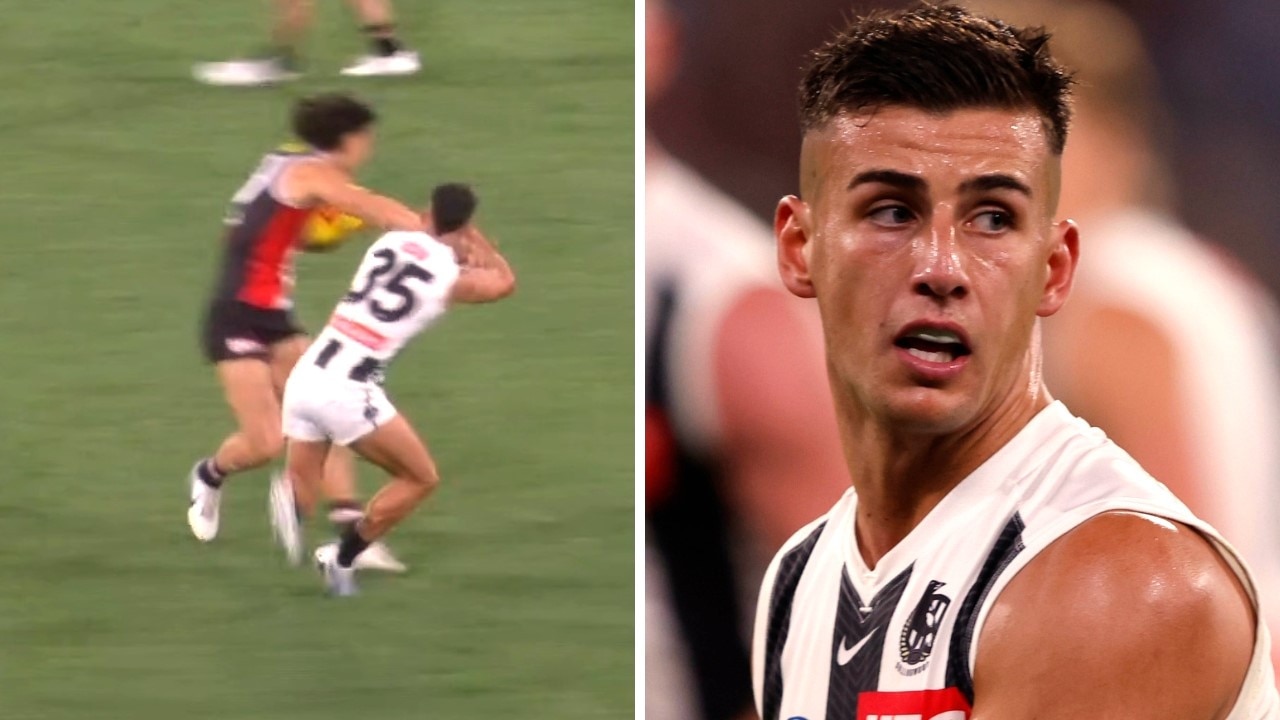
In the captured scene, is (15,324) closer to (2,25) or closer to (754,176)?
(2,25)

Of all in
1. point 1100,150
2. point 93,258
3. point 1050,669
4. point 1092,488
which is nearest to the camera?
point 1050,669

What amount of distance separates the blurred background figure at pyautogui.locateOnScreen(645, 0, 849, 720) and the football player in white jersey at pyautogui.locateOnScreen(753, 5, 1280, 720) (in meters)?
0.09

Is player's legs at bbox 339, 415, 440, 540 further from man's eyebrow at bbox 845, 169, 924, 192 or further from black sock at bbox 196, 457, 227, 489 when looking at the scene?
man's eyebrow at bbox 845, 169, 924, 192

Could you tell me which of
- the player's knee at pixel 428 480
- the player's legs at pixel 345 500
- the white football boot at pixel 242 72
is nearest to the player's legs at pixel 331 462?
the player's legs at pixel 345 500

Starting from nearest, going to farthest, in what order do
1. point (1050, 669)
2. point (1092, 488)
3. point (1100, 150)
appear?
point (1050, 669)
point (1092, 488)
point (1100, 150)

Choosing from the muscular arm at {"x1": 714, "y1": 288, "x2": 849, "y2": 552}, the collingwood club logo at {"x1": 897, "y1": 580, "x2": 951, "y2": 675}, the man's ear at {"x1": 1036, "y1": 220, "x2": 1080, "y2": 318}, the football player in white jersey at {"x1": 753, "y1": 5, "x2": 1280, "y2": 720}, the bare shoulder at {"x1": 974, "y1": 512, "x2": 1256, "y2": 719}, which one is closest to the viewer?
the bare shoulder at {"x1": 974, "y1": 512, "x2": 1256, "y2": 719}

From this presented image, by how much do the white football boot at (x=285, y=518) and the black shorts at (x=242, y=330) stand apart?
0.21 meters

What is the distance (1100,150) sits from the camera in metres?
2.34

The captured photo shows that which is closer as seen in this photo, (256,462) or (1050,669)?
(1050,669)

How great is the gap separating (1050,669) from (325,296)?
1.28 metres

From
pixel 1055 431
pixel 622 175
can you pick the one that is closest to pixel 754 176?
pixel 622 175

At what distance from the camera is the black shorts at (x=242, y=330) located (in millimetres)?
2445

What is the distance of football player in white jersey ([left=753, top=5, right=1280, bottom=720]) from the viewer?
1908 millimetres

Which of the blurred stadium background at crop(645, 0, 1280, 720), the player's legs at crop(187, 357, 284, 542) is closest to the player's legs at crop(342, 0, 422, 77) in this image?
the blurred stadium background at crop(645, 0, 1280, 720)
